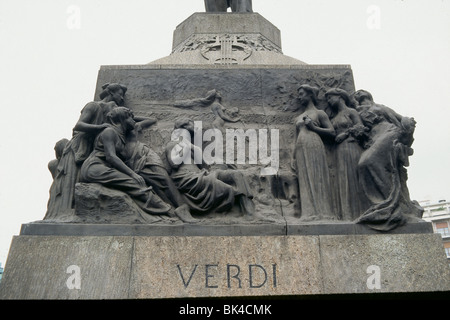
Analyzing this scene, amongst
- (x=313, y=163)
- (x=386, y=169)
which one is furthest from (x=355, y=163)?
(x=313, y=163)

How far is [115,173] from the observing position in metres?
6.77

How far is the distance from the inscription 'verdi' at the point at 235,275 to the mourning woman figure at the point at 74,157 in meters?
1.94

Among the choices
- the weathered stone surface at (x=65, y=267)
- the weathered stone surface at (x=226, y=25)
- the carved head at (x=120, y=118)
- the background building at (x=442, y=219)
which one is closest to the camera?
the weathered stone surface at (x=65, y=267)

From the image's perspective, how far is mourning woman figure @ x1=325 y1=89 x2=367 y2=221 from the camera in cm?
694

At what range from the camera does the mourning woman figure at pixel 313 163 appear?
6859 mm

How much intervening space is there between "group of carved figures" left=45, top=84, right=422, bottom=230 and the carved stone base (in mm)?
520

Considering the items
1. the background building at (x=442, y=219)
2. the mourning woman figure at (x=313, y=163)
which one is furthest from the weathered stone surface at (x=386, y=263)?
the background building at (x=442, y=219)

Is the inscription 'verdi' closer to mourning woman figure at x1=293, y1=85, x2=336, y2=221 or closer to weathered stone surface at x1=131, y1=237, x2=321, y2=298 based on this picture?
weathered stone surface at x1=131, y1=237, x2=321, y2=298

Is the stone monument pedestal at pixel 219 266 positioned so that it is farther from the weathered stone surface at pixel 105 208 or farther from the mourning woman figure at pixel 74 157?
the mourning woman figure at pixel 74 157

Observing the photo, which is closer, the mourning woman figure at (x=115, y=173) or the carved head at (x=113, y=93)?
the mourning woman figure at (x=115, y=173)

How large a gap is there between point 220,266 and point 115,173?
201cm

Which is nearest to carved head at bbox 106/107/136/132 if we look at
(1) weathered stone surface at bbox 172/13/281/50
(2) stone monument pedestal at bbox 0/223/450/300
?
(2) stone monument pedestal at bbox 0/223/450/300
